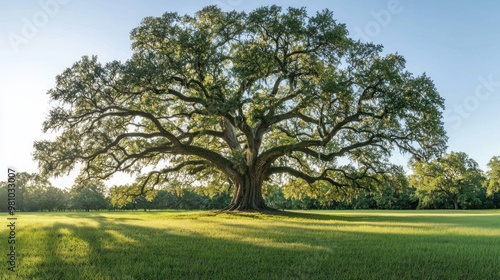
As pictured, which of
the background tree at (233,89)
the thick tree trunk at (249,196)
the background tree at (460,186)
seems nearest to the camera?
the background tree at (233,89)

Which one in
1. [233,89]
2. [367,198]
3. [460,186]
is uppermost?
[233,89]

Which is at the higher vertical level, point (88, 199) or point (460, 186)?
point (460, 186)

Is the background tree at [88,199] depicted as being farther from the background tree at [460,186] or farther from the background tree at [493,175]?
the background tree at [493,175]

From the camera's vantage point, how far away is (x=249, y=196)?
27.8 m

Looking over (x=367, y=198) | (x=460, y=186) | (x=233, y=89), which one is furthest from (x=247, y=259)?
(x=367, y=198)

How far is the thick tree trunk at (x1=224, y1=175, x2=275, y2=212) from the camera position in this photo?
27531 mm

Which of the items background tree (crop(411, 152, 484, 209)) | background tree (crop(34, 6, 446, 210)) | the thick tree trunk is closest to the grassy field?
background tree (crop(34, 6, 446, 210))

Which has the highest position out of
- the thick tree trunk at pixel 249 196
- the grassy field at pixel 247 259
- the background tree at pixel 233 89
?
the background tree at pixel 233 89

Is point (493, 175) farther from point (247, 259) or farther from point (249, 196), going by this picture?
point (247, 259)

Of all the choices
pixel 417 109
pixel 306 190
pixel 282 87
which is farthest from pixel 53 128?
pixel 306 190

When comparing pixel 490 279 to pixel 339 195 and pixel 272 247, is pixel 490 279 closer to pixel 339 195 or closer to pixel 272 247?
pixel 272 247

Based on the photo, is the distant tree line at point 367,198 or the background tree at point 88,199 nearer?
the distant tree line at point 367,198

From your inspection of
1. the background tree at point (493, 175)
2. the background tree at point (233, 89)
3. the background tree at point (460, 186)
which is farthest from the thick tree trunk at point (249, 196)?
the background tree at point (493, 175)

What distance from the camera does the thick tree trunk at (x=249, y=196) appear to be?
1084 inches
